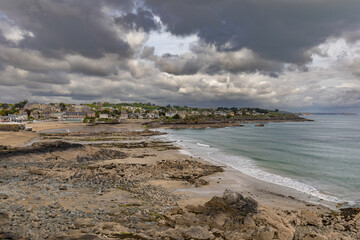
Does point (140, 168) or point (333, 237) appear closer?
point (333, 237)

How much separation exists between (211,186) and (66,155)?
20908 millimetres

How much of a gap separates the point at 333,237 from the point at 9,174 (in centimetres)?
2436

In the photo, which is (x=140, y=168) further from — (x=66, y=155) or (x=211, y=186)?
(x=66, y=155)

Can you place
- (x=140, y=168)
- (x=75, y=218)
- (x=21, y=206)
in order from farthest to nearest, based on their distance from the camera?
1. (x=140, y=168)
2. (x=21, y=206)
3. (x=75, y=218)

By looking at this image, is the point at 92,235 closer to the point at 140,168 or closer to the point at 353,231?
the point at 353,231

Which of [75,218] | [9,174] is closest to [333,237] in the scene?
[75,218]

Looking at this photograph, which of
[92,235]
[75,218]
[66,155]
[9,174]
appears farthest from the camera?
[66,155]

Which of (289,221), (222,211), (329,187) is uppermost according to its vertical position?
(222,211)

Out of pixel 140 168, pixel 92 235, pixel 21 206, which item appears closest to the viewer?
pixel 92 235

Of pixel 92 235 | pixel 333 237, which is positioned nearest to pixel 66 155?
pixel 92 235

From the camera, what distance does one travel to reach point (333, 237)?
9961mm

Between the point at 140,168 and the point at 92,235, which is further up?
the point at 92,235

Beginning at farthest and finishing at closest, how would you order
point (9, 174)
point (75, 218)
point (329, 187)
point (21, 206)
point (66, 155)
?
point (66, 155), point (329, 187), point (9, 174), point (21, 206), point (75, 218)

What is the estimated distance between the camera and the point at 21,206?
11.4 m
